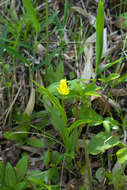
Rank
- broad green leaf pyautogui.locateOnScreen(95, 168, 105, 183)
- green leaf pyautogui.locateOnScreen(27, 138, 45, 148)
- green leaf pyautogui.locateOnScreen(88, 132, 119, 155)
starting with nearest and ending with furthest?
green leaf pyautogui.locateOnScreen(88, 132, 119, 155) < broad green leaf pyautogui.locateOnScreen(95, 168, 105, 183) < green leaf pyautogui.locateOnScreen(27, 138, 45, 148)

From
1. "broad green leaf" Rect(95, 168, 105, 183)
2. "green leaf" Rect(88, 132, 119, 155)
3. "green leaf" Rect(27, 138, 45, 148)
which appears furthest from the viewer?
"green leaf" Rect(27, 138, 45, 148)

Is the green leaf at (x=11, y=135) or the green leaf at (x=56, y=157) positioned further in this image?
the green leaf at (x=11, y=135)

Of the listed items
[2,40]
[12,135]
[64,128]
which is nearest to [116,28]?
[2,40]

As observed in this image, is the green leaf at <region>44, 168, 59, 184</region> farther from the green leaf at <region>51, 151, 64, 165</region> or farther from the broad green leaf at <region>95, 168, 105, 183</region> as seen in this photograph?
the broad green leaf at <region>95, 168, 105, 183</region>

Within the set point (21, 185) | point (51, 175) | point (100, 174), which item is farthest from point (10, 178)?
point (100, 174)

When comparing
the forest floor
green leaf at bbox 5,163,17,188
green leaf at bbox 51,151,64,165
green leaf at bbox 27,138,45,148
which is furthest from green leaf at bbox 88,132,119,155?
green leaf at bbox 5,163,17,188

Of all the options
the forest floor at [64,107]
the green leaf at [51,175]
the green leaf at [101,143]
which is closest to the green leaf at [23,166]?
the forest floor at [64,107]

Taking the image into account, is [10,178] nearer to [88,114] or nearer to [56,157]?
[56,157]

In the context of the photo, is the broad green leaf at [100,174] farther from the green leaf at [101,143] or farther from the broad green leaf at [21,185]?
the broad green leaf at [21,185]
